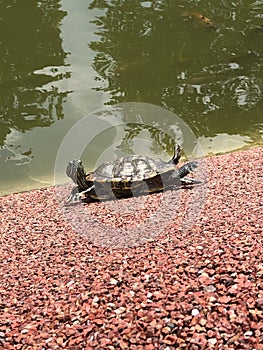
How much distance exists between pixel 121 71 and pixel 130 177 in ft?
20.1

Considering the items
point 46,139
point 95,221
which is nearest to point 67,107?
point 46,139

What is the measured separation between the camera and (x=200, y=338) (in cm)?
285

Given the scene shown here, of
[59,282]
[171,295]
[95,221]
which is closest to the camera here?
[171,295]

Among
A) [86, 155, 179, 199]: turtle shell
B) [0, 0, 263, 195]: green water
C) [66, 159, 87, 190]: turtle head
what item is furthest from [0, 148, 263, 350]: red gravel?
[0, 0, 263, 195]: green water

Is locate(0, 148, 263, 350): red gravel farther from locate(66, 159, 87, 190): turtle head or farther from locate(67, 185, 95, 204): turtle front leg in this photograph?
locate(66, 159, 87, 190): turtle head

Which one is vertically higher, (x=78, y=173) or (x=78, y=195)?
(x=78, y=173)

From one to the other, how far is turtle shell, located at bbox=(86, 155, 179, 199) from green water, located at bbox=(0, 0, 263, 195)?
2395mm

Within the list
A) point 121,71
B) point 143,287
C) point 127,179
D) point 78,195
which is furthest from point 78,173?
point 121,71

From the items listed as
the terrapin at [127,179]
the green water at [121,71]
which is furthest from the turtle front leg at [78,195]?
the green water at [121,71]

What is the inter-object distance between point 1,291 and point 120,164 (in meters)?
2.95

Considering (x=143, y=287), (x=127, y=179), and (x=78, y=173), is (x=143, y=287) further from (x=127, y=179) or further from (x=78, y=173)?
(x=78, y=173)

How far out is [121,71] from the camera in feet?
38.9

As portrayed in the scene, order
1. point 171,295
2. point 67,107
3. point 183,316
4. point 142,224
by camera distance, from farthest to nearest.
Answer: point 67,107 < point 142,224 < point 171,295 < point 183,316

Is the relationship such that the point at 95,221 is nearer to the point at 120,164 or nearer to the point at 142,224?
the point at 142,224
